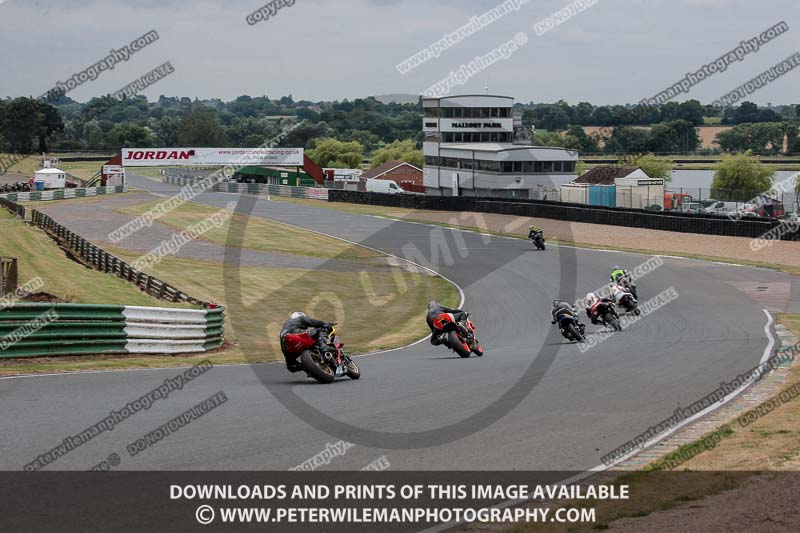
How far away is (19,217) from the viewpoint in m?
52.9

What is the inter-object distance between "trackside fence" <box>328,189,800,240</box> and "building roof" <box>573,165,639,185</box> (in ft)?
64.9

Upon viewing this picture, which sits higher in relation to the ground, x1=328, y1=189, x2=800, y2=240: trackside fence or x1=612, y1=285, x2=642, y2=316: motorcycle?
x1=328, y1=189, x2=800, y2=240: trackside fence

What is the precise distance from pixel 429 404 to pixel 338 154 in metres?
142

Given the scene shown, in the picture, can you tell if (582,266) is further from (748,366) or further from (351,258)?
(748,366)

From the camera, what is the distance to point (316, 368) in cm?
1408

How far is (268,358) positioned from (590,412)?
940 centimetres

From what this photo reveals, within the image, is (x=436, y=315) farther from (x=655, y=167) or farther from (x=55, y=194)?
(x=655, y=167)

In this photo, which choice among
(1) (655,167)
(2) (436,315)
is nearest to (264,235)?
(2) (436,315)

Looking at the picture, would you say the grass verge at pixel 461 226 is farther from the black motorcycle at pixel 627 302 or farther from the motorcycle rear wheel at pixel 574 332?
the motorcycle rear wheel at pixel 574 332

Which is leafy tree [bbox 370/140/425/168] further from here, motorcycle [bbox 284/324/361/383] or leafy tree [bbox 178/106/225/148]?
motorcycle [bbox 284/324/361/383]

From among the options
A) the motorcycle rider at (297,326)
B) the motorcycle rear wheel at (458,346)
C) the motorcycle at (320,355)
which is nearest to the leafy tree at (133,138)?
the motorcycle rear wheel at (458,346)

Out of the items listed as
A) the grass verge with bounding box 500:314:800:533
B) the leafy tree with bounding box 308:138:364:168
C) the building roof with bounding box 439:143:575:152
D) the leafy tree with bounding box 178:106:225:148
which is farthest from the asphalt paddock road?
the leafy tree with bounding box 178:106:225:148

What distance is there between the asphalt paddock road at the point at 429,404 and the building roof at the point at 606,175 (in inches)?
2393

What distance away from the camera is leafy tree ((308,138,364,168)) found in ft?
500
